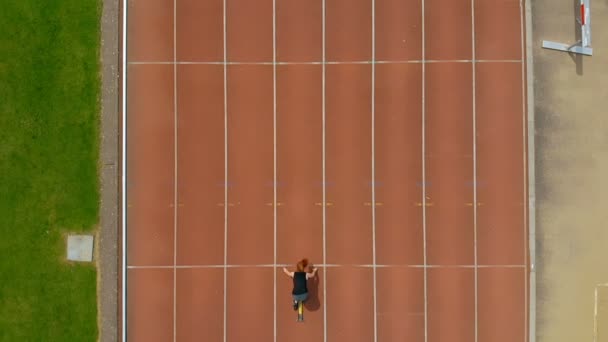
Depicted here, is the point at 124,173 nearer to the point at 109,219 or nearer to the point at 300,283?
the point at 109,219

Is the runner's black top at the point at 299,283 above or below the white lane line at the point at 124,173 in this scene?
below

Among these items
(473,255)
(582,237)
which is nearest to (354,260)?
(473,255)

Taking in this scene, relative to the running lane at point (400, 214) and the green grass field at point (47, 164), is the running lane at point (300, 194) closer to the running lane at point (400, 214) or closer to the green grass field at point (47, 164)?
the running lane at point (400, 214)

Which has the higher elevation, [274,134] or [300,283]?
[274,134]

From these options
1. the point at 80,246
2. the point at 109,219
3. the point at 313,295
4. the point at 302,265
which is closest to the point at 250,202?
the point at 302,265

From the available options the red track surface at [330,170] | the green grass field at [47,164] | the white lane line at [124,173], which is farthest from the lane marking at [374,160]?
the green grass field at [47,164]

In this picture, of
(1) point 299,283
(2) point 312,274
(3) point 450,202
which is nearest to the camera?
(1) point 299,283

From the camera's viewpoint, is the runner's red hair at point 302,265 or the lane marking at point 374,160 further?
the lane marking at point 374,160
